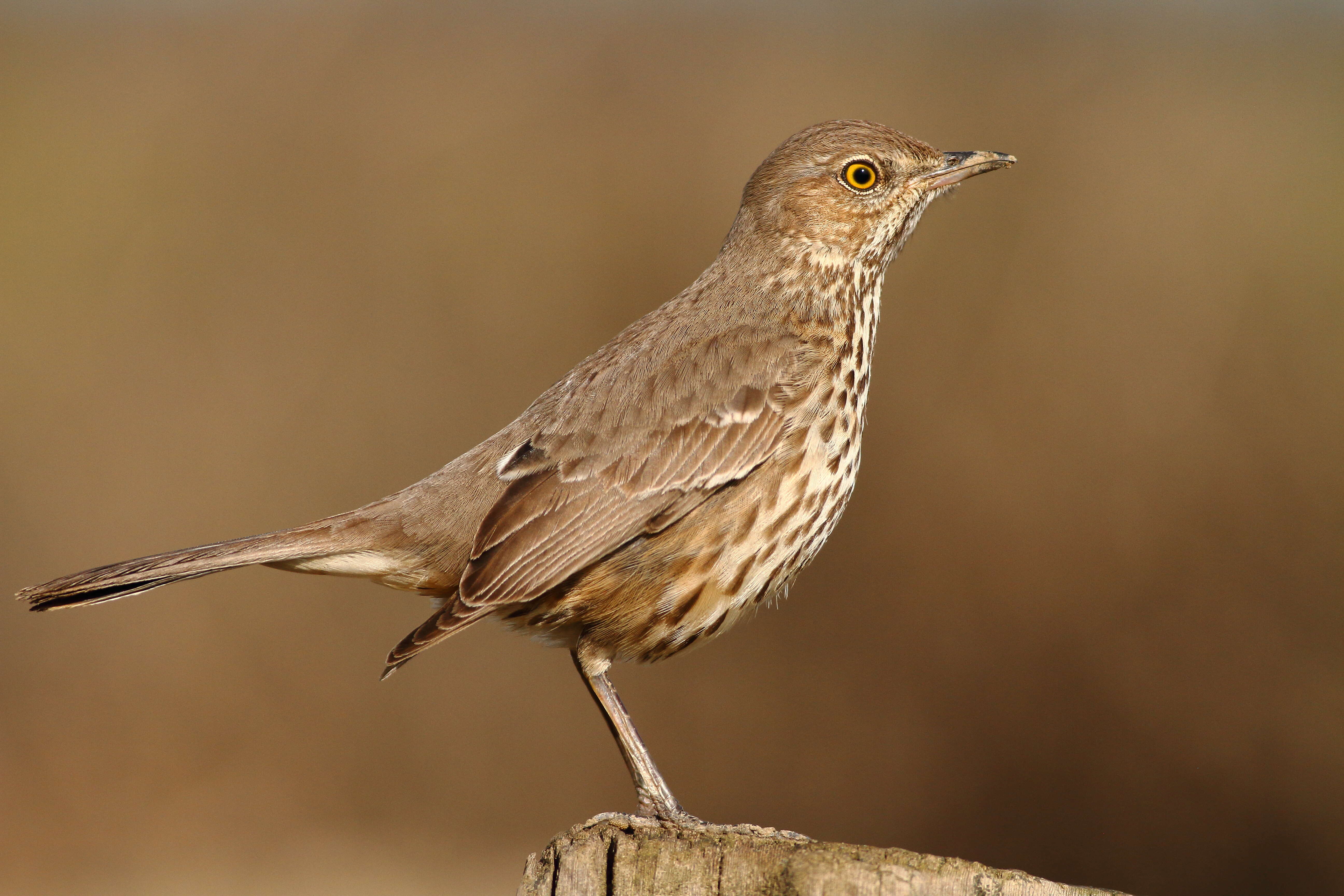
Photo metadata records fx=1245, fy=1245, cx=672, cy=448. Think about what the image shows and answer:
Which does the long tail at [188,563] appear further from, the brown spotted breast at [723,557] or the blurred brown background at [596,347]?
the blurred brown background at [596,347]

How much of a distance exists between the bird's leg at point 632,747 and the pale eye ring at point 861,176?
7.58ft

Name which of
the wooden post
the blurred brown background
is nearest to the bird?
the wooden post

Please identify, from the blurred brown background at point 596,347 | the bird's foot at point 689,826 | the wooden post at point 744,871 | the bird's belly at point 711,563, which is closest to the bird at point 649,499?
the bird's belly at point 711,563

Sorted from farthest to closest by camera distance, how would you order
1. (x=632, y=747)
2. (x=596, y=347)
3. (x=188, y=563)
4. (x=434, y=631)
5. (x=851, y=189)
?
(x=596, y=347) → (x=851, y=189) → (x=632, y=747) → (x=188, y=563) → (x=434, y=631)

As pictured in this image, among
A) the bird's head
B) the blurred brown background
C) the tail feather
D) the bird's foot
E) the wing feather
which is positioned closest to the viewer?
the bird's foot

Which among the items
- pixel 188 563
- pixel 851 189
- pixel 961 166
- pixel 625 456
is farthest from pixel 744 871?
pixel 961 166

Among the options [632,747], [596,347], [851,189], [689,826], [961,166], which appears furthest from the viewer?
[596,347]

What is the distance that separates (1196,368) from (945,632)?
2900 millimetres

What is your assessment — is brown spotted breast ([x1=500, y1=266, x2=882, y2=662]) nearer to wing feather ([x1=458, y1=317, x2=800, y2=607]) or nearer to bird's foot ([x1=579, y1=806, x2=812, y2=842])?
wing feather ([x1=458, y1=317, x2=800, y2=607])

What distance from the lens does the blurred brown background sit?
32.3 ft

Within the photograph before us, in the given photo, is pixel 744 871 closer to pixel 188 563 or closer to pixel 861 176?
pixel 188 563

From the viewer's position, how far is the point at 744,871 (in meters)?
3.26

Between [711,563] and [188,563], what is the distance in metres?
1.98

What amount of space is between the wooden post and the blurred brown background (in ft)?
22.6
